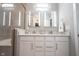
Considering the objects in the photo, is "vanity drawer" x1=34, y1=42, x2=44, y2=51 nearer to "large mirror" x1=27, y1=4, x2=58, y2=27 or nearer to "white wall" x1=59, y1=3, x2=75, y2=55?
"large mirror" x1=27, y1=4, x2=58, y2=27

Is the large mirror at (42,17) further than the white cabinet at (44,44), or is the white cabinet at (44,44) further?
the large mirror at (42,17)

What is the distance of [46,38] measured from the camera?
1443 mm

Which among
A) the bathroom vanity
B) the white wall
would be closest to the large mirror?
the white wall

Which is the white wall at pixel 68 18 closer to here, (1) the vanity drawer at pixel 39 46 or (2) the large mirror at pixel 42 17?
(2) the large mirror at pixel 42 17

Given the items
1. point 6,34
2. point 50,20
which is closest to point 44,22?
point 50,20

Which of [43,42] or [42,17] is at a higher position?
[42,17]

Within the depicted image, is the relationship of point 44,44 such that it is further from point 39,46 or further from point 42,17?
point 42,17

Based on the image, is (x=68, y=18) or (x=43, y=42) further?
(x=68, y=18)

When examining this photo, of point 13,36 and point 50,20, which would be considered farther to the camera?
point 50,20

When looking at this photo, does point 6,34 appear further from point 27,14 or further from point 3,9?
point 27,14

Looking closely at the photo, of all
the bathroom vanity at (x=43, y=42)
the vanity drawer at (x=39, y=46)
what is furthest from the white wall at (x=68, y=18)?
the vanity drawer at (x=39, y=46)

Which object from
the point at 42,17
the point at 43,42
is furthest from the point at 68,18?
the point at 43,42

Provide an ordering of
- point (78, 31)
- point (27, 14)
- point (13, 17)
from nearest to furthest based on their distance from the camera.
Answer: point (78, 31) → point (13, 17) → point (27, 14)

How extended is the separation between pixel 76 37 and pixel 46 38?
460 mm
